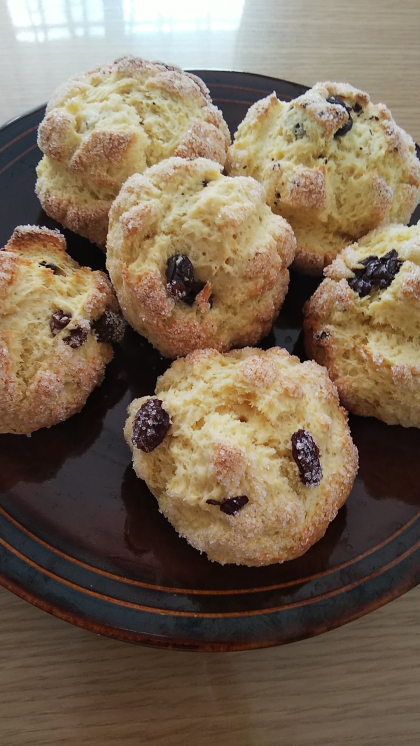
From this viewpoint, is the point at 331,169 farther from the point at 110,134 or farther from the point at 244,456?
the point at 244,456

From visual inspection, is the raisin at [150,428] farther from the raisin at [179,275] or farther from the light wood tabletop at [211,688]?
the light wood tabletop at [211,688]

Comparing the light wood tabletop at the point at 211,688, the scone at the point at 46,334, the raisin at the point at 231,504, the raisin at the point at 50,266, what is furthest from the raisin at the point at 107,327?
the light wood tabletop at the point at 211,688

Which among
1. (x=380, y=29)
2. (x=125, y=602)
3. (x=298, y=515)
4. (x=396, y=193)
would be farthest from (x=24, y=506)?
(x=380, y=29)

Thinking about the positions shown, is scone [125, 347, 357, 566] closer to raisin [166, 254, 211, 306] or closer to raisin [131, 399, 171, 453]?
raisin [131, 399, 171, 453]

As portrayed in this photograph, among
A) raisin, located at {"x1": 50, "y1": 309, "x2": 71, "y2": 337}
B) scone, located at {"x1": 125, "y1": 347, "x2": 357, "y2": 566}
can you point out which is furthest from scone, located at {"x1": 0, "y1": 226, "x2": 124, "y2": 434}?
scone, located at {"x1": 125, "y1": 347, "x2": 357, "y2": 566}

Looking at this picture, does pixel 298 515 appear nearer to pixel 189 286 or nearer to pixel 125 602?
pixel 125 602

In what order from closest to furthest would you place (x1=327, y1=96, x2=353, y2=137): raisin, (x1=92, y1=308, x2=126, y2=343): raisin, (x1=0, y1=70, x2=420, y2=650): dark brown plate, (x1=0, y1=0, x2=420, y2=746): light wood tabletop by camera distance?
(x1=0, y1=70, x2=420, y2=650): dark brown plate, (x1=0, y1=0, x2=420, y2=746): light wood tabletop, (x1=92, y1=308, x2=126, y2=343): raisin, (x1=327, y1=96, x2=353, y2=137): raisin

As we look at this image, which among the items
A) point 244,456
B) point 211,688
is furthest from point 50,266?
point 211,688

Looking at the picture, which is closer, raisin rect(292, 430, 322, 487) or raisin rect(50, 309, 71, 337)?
raisin rect(292, 430, 322, 487)
